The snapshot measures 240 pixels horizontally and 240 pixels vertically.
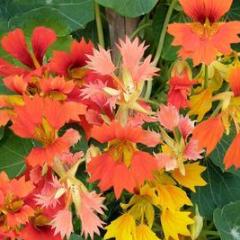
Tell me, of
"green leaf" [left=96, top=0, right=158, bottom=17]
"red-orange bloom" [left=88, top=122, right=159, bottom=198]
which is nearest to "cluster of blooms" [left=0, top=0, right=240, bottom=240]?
"red-orange bloom" [left=88, top=122, right=159, bottom=198]

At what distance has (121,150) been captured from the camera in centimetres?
109

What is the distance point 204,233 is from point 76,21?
1.65 ft

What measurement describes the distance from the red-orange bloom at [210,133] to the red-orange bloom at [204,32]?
10 centimetres

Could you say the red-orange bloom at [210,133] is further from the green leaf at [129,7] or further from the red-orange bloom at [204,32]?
the green leaf at [129,7]

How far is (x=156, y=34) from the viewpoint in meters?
1.46

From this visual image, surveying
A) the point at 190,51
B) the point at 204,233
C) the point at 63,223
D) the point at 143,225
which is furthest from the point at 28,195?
the point at 204,233

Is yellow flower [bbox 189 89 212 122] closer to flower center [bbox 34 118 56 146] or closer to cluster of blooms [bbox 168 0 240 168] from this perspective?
cluster of blooms [bbox 168 0 240 168]

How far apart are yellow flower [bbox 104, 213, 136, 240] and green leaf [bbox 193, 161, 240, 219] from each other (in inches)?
10.9

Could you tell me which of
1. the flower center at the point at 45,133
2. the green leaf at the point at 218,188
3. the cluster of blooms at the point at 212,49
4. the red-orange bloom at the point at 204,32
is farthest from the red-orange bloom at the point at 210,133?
the green leaf at the point at 218,188

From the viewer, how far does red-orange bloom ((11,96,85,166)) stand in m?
1.06

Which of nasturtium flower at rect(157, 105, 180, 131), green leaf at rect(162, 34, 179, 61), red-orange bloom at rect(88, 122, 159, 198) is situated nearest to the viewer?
red-orange bloom at rect(88, 122, 159, 198)

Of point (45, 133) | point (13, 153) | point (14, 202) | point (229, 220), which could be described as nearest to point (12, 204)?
point (14, 202)

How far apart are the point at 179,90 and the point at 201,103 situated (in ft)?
0.29

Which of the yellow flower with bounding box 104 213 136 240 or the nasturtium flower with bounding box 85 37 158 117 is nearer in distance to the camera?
the nasturtium flower with bounding box 85 37 158 117
